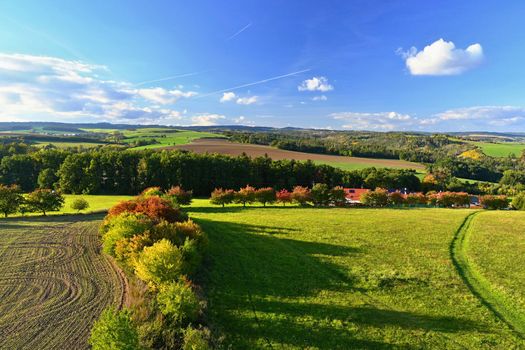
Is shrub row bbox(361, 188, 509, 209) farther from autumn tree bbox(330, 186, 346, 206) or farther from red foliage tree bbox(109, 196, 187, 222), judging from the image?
red foliage tree bbox(109, 196, 187, 222)

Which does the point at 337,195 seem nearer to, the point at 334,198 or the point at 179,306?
the point at 334,198

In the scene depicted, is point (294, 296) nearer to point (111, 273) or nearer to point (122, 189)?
point (111, 273)

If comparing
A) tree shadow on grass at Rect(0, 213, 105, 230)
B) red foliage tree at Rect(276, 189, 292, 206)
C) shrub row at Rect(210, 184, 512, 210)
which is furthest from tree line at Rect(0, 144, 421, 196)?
tree shadow on grass at Rect(0, 213, 105, 230)

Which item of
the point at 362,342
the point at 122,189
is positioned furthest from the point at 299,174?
the point at 362,342

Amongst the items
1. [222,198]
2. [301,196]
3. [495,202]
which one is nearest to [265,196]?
[301,196]

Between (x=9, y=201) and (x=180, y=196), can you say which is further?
(x=180, y=196)
